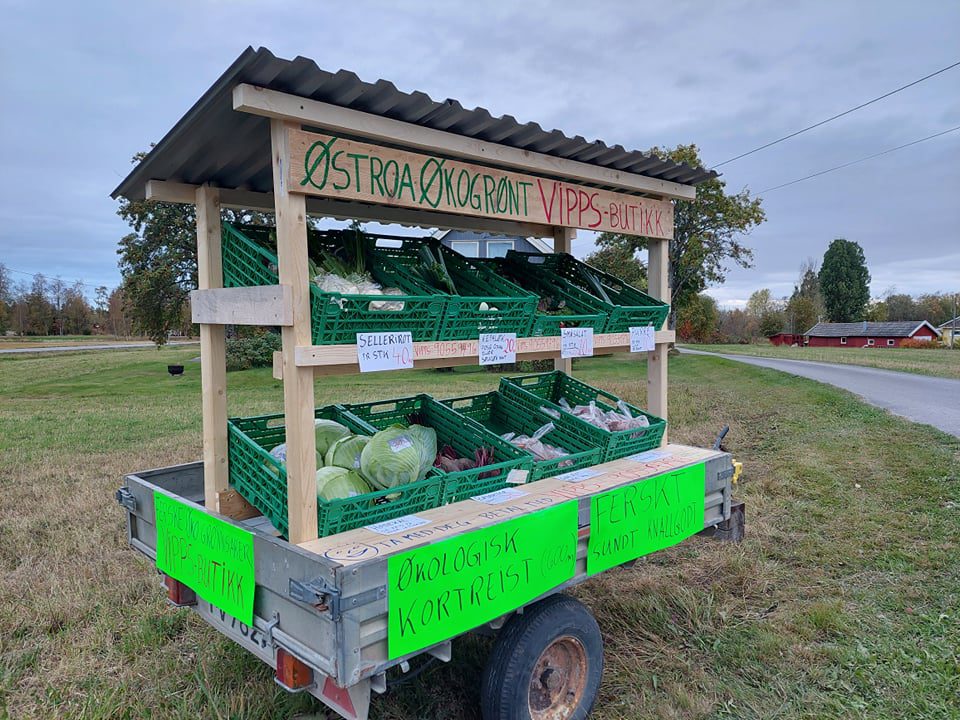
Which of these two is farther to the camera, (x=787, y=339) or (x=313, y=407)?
(x=787, y=339)

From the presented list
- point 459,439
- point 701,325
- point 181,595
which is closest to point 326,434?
point 459,439

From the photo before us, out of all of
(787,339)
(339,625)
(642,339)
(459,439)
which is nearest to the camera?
(339,625)

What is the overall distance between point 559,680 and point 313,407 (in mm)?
1653

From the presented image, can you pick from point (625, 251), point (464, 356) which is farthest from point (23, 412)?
point (625, 251)

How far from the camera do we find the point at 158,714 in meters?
2.85

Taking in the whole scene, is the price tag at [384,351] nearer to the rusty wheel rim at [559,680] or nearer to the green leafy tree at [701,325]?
the rusty wheel rim at [559,680]

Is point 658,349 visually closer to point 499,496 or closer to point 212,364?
point 499,496

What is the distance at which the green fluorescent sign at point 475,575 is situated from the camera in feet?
6.77

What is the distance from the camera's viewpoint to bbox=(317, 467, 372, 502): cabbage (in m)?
2.58

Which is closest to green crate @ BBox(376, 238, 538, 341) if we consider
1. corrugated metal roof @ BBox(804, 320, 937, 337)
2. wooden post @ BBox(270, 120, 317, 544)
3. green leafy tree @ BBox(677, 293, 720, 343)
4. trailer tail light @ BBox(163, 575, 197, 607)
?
wooden post @ BBox(270, 120, 317, 544)

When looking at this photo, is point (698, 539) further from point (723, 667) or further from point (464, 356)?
point (464, 356)

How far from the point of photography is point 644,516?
10.1 ft

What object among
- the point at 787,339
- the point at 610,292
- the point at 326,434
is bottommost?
the point at 787,339

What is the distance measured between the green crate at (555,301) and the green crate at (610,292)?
31mm
